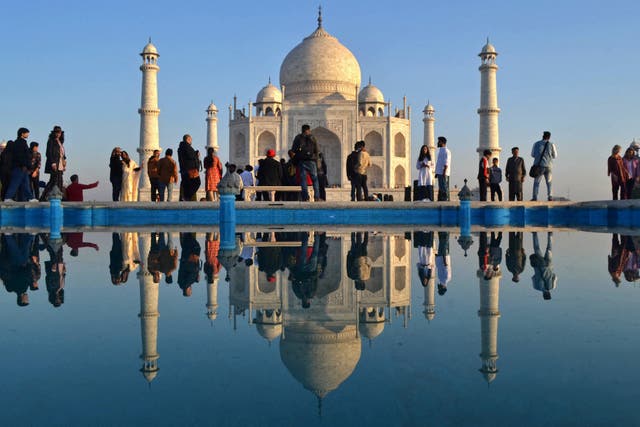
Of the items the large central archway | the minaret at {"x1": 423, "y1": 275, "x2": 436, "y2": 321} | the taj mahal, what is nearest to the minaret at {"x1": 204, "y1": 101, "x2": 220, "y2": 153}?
the taj mahal

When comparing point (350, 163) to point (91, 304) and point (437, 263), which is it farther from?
point (91, 304)

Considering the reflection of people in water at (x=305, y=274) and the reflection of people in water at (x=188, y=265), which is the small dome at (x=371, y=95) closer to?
the reflection of people in water at (x=188, y=265)

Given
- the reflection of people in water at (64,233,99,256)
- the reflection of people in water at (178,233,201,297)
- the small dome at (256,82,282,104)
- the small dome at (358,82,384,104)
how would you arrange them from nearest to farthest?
the reflection of people in water at (178,233,201,297), the reflection of people in water at (64,233,99,256), the small dome at (256,82,282,104), the small dome at (358,82,384,104)

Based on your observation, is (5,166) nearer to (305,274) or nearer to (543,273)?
(305,274)

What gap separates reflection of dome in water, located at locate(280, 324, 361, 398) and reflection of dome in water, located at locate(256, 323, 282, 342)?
0.14 ft

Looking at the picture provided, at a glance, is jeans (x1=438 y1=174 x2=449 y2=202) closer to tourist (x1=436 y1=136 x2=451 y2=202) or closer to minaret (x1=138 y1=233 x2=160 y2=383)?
tourist (x1=436 y1=136 x2=451 y2=202)

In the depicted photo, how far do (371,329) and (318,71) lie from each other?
3278cm

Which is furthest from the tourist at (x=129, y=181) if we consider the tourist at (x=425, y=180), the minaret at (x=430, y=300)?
the minaret at (x=430, y=300)

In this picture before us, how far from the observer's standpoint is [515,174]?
12.3 metres

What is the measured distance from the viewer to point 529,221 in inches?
461

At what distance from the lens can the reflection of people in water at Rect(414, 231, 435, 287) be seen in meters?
4.29

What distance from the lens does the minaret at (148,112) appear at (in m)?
28.4

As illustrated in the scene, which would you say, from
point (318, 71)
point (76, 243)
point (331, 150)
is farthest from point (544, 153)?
point (318, 71)

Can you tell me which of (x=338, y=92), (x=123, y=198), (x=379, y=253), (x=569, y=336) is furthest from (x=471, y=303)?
(x=338, y=92)
